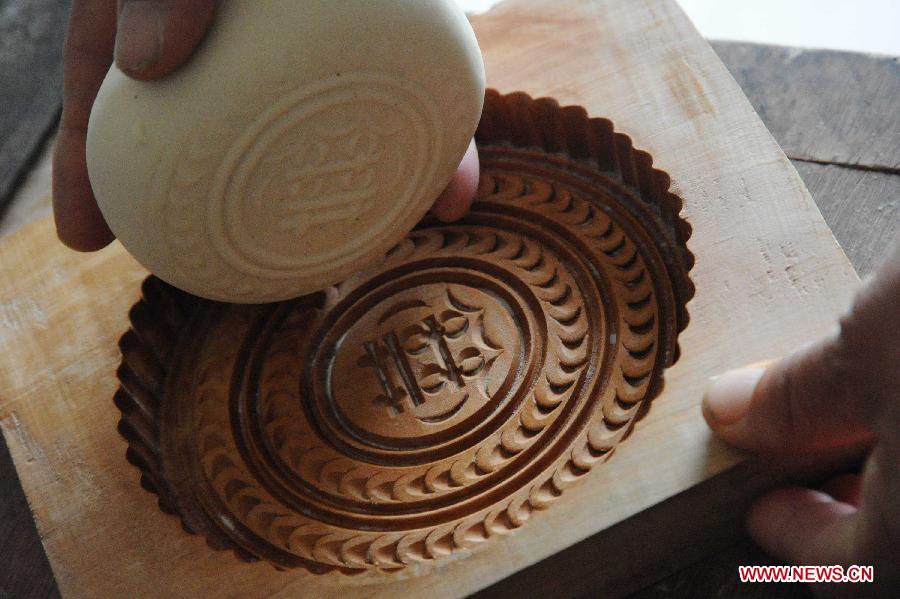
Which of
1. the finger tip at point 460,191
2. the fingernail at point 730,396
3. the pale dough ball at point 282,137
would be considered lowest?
the finger tip at point 460,191

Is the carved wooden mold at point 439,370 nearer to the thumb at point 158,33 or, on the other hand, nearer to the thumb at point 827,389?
the thumb at point 827,389

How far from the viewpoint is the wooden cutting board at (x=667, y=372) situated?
2.06ft

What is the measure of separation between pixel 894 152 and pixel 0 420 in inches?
34.1

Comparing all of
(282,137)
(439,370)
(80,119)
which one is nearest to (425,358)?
(439,370)

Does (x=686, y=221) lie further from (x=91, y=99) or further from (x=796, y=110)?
(x=91, y=99)

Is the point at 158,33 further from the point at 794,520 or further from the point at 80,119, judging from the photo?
the point at 794,520

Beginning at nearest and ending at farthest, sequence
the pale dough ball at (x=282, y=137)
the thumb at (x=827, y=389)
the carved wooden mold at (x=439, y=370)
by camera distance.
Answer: the thumb at (x=827, y=389), the pale dough ball at (x=282, y=137), the carved wooden mold at (x=439, y=370)

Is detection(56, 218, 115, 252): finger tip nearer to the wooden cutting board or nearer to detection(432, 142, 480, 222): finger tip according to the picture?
the wooden cutting board

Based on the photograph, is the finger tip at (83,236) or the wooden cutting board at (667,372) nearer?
the wooden cutting board at (667,372)

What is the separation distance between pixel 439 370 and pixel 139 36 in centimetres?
38

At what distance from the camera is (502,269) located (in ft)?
2.71

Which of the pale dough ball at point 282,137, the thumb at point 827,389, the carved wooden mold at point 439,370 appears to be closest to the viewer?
the thumb at point 827,389

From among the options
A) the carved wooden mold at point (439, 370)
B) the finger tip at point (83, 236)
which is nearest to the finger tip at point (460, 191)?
the carved wooden mold at point (439, 370)

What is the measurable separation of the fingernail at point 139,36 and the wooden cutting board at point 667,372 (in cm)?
34
